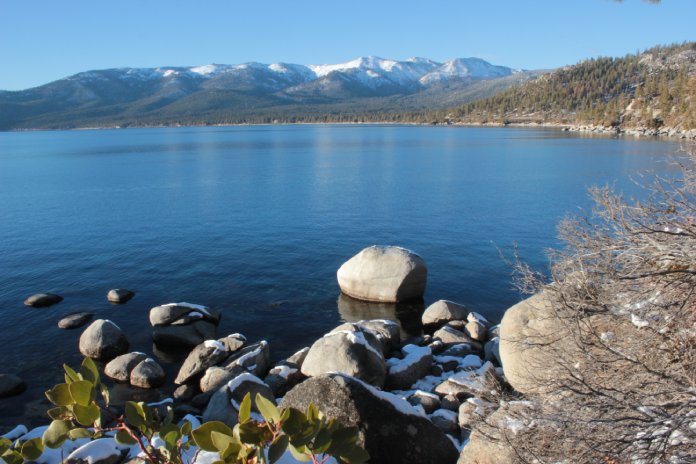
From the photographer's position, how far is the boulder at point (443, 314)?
2225 centimetres

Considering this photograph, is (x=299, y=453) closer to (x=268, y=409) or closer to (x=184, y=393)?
(x=268, y=409)

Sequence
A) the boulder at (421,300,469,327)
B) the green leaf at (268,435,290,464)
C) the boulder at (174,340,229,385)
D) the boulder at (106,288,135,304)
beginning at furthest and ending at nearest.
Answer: the boulder at (106,288,135,304) → the boulder at (421,300,469,327) → the boulder at (174,340,229,385) → the green leaf at (268,435,290,464)

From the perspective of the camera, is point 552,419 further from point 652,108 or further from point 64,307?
point 652,108

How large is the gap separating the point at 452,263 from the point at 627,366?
21.7m

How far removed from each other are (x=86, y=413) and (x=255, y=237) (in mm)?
35395

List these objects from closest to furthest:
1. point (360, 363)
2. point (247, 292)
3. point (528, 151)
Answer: point (360, 363), point (247, 292), point (528, 151)

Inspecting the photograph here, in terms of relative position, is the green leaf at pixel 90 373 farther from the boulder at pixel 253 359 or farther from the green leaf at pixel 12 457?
the boulder at pixel 253 359

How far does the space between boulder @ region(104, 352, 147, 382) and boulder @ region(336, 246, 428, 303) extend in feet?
35.7

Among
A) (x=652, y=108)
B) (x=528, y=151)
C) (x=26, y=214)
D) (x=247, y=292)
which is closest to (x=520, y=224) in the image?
(x=247, y=292)

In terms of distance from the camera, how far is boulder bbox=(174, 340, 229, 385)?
59.5 feet

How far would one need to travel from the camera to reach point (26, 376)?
18.2m

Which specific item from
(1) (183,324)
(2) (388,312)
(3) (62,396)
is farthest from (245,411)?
(2) (388,312)

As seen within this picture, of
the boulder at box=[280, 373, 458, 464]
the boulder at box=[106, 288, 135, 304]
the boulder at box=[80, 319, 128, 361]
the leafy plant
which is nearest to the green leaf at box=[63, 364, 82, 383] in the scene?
the leafy plant

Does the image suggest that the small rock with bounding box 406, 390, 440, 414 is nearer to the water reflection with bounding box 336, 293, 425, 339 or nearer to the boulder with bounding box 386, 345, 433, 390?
the boulder with bounding box 386, 345, 433, 390
